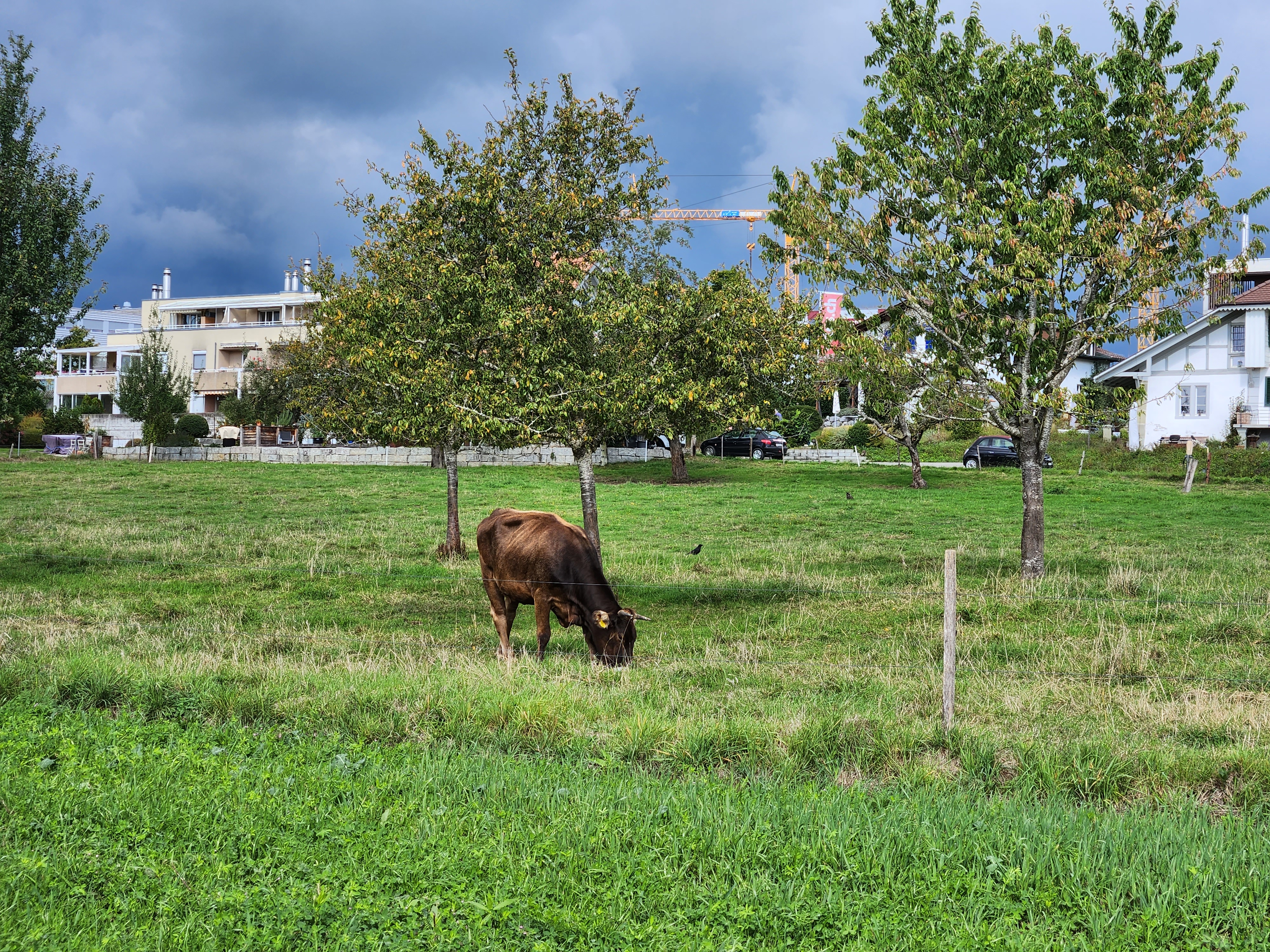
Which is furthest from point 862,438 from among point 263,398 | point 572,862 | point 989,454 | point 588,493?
point 572,862

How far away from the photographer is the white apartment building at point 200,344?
286 ft

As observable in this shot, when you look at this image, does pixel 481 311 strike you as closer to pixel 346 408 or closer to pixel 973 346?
pixel 346 408

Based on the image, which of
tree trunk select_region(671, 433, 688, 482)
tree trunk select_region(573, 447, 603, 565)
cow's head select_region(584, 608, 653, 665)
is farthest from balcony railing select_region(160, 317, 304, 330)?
cow's head select_region(584, 608, 653, 665)

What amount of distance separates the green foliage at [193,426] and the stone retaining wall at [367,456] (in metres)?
8.82

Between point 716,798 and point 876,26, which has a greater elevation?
point 876,26

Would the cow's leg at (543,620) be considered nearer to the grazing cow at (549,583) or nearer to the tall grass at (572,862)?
the grazing cow at (549,583)

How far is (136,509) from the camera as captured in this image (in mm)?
28656

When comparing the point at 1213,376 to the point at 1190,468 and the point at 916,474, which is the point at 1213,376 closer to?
the point at 1190,468

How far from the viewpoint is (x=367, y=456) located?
162 ft

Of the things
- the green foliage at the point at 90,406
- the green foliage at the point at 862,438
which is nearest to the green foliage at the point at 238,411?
the green foliage at the point at 90,406

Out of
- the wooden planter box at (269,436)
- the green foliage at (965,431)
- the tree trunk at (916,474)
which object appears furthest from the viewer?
the wooden planter box at (269,436)

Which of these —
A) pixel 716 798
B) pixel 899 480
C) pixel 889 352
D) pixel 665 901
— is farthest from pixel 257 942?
pixel 899 480

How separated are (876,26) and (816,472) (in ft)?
92.4

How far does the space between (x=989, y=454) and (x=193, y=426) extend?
48134mm
